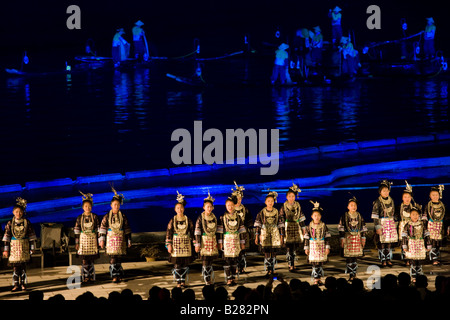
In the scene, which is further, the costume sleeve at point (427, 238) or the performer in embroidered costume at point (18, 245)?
the costume sleeve at point (427, 238)

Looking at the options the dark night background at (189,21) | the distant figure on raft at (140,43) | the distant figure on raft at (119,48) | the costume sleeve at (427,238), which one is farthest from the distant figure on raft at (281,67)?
the costume sleeve at (427,238)

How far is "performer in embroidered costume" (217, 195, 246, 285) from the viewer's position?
36.7ft

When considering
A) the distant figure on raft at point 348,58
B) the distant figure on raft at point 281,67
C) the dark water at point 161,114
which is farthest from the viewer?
the distant figure on raft at point 348,58

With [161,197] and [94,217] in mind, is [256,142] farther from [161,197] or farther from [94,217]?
[94,217]

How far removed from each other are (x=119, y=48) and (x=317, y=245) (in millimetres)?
20177

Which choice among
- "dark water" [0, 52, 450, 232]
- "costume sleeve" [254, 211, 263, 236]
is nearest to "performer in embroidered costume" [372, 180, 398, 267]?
"costume sleeve" [254, 211, 263, 236]

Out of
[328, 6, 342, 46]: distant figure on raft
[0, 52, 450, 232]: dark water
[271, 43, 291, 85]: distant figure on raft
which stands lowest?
[0, 52, 450, 232]: dark water

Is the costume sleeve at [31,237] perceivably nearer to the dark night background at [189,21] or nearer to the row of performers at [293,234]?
the row of performers at [293,234]

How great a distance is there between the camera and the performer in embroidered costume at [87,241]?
36.9 feet

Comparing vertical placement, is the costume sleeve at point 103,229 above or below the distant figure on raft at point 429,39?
below

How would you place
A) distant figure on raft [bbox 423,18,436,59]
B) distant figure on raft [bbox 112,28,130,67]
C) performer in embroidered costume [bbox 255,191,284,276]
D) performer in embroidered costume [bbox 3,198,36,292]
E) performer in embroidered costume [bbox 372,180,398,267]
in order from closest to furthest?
performer in embroidered costume [bbox 3,198,36,292], performer in embroidered costume [bbox 255,191,284,276], performer in embroidered costume [bbox 372,180,398,267], distant figure on raft [bbox 423,18,436,59], distant figure on raft [bbox 112,28,130,67]

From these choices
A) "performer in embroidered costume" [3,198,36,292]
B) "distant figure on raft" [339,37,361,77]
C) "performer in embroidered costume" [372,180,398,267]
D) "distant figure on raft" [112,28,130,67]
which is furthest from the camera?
"distant figure on raft" [112,28,130,67]

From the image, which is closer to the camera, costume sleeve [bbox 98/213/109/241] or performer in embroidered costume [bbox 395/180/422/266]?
costume sleeve [bbox 98/213/109/241]

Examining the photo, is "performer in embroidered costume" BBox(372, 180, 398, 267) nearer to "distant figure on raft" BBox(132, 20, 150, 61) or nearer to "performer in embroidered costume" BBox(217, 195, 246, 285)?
"performer in embroidered costume" BBox(217, 195, 246, 285)
